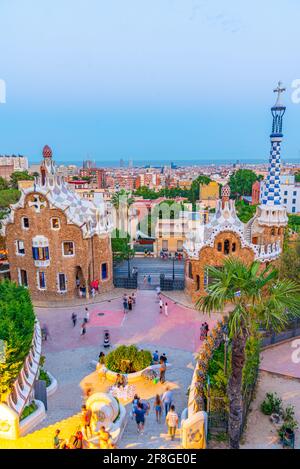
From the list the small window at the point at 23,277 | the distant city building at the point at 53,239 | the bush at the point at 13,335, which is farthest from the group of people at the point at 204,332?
the small window at the point at 23,277

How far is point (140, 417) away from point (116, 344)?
9267 mm

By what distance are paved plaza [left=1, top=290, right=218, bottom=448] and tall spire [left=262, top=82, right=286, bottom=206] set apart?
1091 centimetres

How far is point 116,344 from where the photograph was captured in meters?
23.1

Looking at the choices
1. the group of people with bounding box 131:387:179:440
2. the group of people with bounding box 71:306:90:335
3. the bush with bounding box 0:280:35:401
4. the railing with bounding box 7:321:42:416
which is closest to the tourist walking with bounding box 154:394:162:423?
the group of people with bounding box 131:387:179:440

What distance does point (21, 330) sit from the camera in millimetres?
15203

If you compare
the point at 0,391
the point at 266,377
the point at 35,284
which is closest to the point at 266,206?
the point at 266,377

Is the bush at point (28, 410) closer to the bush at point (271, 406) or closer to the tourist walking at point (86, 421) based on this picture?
the tourist walking at point (86, 421)

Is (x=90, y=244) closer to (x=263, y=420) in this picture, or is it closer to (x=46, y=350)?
(x=46, y=350)

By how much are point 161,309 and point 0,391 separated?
52.1ft

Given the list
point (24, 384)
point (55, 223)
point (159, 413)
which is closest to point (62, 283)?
point (55, 223)

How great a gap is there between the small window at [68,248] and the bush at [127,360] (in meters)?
13.1

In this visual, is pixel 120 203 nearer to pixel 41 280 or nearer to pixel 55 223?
pixel 55 223

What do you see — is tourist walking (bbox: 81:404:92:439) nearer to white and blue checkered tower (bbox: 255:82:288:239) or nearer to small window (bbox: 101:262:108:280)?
small window (bbox: 101:262:108:280)

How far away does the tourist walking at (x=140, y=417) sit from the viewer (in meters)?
13.9
